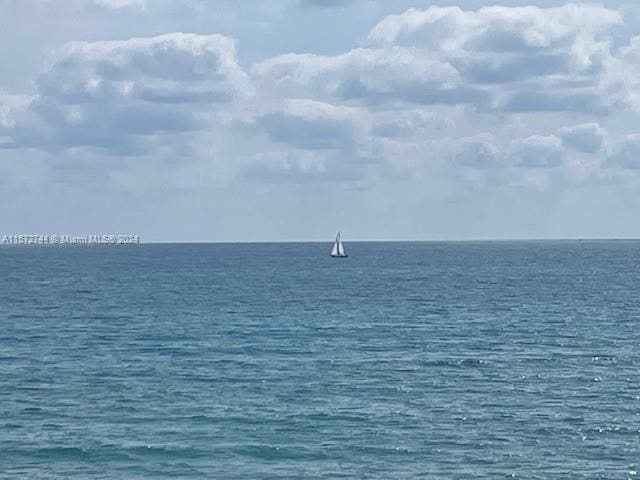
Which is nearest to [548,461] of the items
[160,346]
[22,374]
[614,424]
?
[614,424]

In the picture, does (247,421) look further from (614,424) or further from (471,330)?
(471,330)

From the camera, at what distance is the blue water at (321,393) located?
162 feet

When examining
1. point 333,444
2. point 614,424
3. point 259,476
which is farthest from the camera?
point 614,424

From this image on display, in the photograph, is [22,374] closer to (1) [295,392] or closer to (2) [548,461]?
(1) [295,392]

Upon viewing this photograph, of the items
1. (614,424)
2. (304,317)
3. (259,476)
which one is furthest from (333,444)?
(304,317)

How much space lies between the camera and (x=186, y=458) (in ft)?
164

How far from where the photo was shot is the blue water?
4941cm

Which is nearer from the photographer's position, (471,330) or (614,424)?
(614,424)

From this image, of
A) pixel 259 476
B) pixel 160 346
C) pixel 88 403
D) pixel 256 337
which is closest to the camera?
pixel 259 476

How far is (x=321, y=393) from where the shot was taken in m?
65.3

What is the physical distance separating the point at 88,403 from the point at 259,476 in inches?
771

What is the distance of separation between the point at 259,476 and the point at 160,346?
146 feet

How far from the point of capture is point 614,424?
56.1 meters

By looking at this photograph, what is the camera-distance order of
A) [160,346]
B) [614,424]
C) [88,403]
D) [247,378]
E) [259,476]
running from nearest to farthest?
1. [259,476]
2. [614,424]
3. [88,403]
4. [247,378]
5. [160,346]
